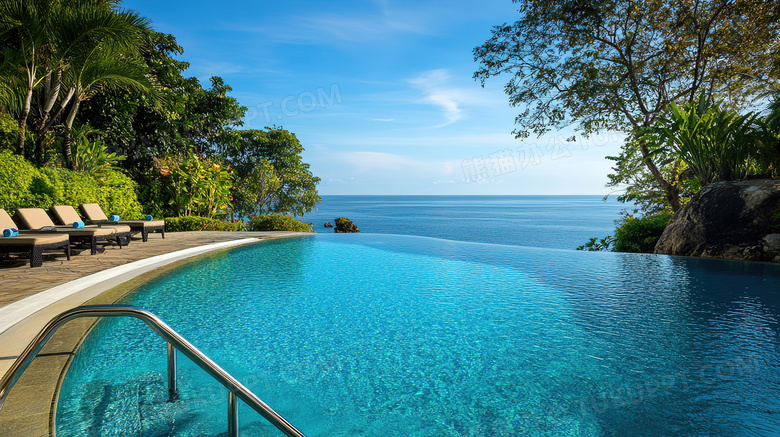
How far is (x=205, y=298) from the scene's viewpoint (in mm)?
5859

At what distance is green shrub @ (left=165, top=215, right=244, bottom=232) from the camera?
14.4 m

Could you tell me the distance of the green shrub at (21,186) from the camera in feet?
29.9

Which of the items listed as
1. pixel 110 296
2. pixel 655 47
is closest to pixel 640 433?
pixel 110 296

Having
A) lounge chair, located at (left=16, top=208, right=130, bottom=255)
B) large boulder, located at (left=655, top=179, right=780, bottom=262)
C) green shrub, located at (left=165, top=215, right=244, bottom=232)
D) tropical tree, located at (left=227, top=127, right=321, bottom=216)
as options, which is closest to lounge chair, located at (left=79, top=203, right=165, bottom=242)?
lounge chair, located at (left=16, top=208, right=130, bottom=255)

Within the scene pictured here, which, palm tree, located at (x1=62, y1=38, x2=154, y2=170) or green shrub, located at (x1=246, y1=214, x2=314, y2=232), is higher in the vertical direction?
palm tree, located at (x1=62, y1=38, x2=154, y2=170)

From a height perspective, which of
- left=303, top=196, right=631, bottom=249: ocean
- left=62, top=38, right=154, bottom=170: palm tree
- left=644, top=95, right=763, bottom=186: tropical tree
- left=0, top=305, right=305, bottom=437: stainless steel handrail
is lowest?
left=303, top=196, right=631, bottom=249: ocean

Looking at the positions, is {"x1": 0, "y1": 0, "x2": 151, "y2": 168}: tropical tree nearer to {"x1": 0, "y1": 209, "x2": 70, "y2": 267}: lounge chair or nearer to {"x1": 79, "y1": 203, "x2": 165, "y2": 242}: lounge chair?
{"x1": 79, "y1": 203, "x2": 165, "y2": 242}: lounge chair

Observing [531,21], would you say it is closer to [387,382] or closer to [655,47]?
[655,47]

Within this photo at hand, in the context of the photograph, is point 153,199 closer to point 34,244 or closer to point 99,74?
point 99,74

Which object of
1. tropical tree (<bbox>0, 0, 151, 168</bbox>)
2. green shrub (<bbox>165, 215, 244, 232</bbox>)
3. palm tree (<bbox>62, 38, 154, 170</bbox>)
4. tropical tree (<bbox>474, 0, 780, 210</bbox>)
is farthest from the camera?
green shrub (<bbox>165, 215, 244, 232</bbox>)

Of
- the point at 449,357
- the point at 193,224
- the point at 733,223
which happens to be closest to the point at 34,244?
the point at 449,357

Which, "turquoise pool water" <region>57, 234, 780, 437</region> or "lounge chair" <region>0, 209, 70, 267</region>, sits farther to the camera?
"lounge chair" <region>0, 209, 70, 267</region>

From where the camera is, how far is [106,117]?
1464 centimetres

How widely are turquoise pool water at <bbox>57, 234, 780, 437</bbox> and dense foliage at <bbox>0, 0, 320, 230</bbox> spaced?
740 cm
